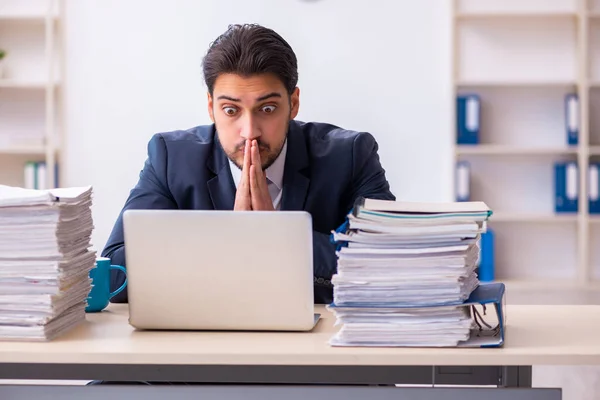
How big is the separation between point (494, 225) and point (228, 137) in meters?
3.01

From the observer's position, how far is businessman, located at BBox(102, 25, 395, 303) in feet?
7.20

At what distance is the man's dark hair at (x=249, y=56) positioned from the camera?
220 cm

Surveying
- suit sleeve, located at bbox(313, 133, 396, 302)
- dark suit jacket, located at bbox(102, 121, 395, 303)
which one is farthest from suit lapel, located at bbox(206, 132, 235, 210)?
suit sleeve, located at bbox(313, 133, 396, 302)

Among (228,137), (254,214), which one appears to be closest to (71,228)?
(254,214)

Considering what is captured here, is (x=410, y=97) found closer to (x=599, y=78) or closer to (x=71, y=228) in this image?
(x=599, y=78)

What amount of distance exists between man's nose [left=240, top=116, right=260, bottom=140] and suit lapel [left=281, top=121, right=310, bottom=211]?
0.53 feet

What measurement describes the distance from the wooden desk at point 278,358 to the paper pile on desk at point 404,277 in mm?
34

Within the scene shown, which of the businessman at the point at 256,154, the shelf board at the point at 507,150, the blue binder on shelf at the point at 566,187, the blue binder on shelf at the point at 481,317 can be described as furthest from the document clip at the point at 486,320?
the blue binder on shelf at the point at 566,187

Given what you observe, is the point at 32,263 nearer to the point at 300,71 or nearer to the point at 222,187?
the point at 222,187

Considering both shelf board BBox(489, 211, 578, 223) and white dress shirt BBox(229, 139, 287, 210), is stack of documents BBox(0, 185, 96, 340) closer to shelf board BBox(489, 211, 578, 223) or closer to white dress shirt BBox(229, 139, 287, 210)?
white dress shirt BBox(229, 139, 287, 210)

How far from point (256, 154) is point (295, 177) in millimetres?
153

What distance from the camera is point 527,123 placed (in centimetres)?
489

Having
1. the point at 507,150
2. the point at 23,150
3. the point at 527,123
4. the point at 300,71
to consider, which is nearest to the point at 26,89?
the point at 23,150

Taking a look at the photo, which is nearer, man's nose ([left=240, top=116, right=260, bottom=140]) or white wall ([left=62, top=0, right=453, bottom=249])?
man's nose ([left=240, top=116, right=260, bottom=140])
